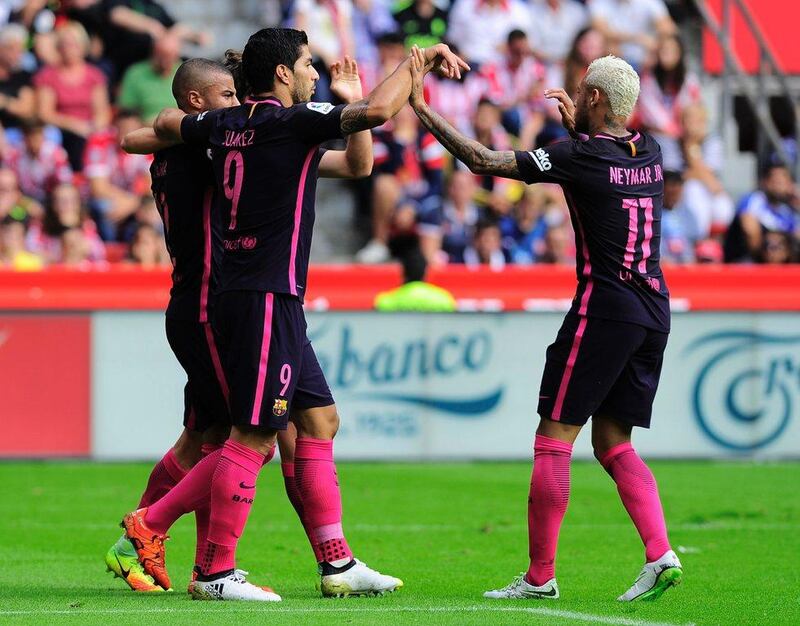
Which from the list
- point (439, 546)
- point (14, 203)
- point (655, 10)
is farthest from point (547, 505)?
point (655, 10)

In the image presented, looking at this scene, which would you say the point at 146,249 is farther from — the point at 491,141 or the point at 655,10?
the point at 655,10

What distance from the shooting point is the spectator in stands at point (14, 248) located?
15992 millimetres

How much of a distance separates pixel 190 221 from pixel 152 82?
436 inches

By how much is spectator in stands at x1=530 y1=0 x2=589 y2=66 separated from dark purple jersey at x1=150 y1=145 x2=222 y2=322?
12989 mm

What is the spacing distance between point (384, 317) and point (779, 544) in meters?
5.70

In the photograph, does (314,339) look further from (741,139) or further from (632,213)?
(741,139)

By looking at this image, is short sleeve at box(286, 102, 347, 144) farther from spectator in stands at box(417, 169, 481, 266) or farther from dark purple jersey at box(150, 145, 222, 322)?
spectator in stands at box(417, 169, 481, 266)

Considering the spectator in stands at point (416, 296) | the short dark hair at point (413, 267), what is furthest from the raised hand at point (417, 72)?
the short dark hair at point (413, 267)

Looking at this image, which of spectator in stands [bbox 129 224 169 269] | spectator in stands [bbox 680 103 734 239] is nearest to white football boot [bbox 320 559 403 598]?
spectator in stands [bbox 129 224 169 269]

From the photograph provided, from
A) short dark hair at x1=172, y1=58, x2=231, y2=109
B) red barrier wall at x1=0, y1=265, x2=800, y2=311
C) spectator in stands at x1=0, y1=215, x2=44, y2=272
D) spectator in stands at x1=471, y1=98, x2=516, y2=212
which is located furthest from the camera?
spectator in stands at x1=471, y1=98, x2=516, y2=212

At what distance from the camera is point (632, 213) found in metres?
6.86

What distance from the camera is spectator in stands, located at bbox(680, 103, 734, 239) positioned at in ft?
61.2

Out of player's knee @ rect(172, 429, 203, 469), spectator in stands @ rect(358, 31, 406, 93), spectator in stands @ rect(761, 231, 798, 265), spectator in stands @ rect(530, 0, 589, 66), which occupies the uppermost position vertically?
spectator in stands @ rect(530, 0, 589, 66)

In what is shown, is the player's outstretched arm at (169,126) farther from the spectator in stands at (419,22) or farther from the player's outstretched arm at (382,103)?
the spectator in stands at (419,22)
